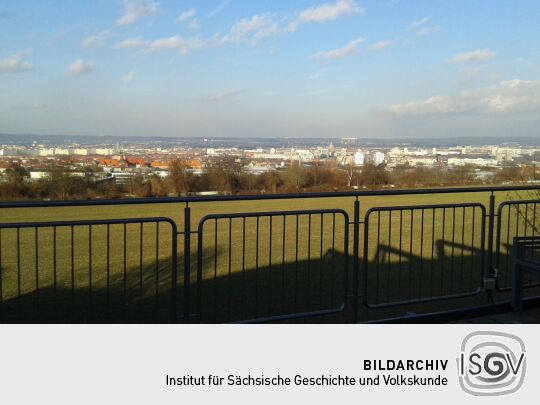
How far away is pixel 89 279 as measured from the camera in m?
5.26

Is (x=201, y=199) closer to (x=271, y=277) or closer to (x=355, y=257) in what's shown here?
(x=355, y=257)

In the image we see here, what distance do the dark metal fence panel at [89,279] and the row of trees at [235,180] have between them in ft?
1.48

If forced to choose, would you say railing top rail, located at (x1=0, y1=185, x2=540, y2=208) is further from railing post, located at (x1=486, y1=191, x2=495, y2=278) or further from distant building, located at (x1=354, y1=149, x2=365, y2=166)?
distant building, located at (x1=354, y1=149, x2=365, y2=166)

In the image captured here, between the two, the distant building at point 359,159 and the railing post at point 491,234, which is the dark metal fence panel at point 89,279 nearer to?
the railing post at point 491,234

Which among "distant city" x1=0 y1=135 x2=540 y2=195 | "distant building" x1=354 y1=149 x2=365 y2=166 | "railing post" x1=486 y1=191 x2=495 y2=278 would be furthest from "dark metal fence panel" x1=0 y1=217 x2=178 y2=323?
"distant building" x1=354 y1=149 x2=365 y2=166

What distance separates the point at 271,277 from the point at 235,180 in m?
1.44

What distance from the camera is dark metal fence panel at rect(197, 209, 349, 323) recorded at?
16.8ft

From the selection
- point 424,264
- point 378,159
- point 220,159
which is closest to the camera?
point 220,159

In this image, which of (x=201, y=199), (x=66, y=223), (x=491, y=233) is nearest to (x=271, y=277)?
(x=491, y=233)

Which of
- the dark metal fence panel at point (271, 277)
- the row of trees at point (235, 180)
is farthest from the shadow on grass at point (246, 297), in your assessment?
the row of trees at point (235, 180)

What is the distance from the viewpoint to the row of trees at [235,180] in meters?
6.39
